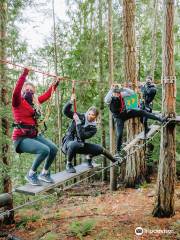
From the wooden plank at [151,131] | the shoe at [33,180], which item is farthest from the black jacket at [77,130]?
the wooden plank at [151,131]

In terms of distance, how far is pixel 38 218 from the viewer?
11.3 metres

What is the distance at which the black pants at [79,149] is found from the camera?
618 cm

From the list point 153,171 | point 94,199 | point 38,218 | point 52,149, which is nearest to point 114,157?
point 52,149

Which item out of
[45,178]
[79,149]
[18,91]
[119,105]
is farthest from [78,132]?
[119,105]

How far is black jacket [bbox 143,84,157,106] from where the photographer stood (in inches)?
355

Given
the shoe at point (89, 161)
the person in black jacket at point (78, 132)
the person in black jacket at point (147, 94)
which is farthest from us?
the person in black jacket at point (147, 94)

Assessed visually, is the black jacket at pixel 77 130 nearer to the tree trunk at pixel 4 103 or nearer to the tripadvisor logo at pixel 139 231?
the tripadvisor logo at pixel 139 231

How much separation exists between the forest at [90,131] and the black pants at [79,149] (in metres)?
0.02

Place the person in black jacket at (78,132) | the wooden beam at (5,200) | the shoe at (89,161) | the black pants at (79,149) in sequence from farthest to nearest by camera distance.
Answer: the wooden beam at (5,200) < the shoe at (89,161) < the black pants at (79,149) < the person in black jacket at (78,132)

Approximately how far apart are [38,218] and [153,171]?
24.8 feet

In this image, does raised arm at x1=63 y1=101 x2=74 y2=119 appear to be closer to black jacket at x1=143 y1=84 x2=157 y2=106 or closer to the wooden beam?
black jacket at x1=143 y1=84 x2=157 y2=106

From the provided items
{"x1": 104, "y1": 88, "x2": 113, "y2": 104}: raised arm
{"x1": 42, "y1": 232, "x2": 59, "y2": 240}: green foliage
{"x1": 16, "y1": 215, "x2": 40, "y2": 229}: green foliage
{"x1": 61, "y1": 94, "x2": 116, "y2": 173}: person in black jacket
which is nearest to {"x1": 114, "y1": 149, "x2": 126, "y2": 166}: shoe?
{"x1": 61, "y1": 94, "x2": 116, "y2": 173}: person in black jacket

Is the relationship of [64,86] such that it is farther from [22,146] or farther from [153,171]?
[22,146]

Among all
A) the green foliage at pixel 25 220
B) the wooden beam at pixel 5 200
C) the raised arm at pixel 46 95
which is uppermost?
the raised arm at pixel 46 95
